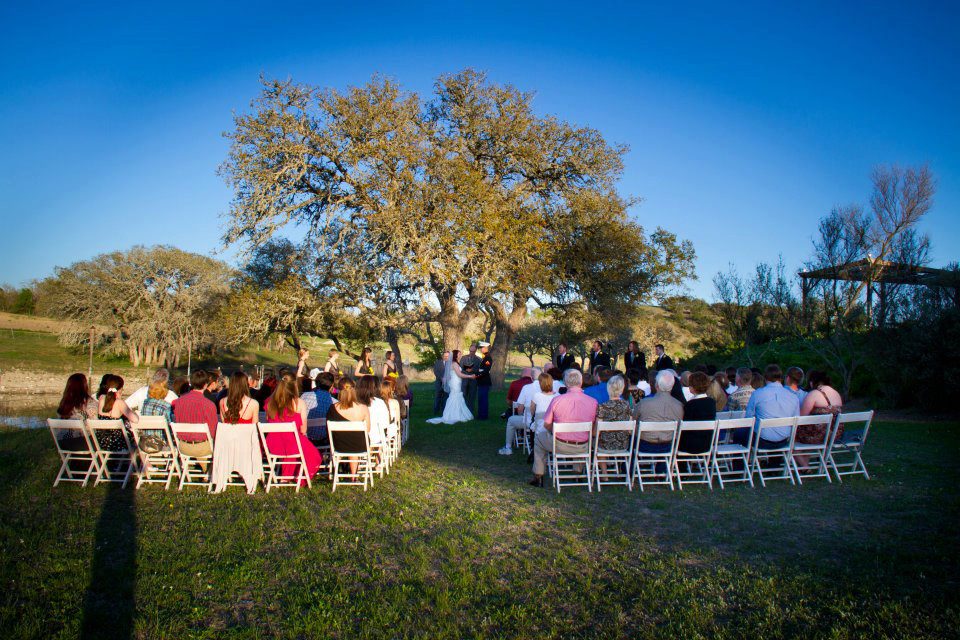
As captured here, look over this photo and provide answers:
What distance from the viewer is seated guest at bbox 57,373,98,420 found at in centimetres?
718

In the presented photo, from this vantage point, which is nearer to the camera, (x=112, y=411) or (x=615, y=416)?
(x=615, y=416)

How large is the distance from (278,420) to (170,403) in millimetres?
1680

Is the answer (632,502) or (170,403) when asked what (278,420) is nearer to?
(170,403)

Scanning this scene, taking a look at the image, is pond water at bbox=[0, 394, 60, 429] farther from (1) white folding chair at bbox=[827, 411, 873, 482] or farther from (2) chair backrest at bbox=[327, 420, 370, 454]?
(1) white folding chair at bbox=[827, 411, 873, 482]

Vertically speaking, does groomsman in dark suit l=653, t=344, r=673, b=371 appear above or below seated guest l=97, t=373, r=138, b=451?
above

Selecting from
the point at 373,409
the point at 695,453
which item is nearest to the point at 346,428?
Result: the point at 373,409

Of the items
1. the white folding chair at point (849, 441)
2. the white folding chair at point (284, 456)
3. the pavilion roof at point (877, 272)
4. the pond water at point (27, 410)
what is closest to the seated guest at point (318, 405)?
the white folding chair at point (284, 456)

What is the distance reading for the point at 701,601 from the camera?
3764 millimetres

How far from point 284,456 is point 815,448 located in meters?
6.71

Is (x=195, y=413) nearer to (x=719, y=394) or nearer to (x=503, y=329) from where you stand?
(x=719, y=394)

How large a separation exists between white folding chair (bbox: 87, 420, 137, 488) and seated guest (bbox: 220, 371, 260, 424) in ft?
4.02

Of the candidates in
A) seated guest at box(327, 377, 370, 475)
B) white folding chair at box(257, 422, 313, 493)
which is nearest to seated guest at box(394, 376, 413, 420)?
seated guest at box(327, 377, 370, 475)

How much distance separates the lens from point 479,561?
14.8 feet

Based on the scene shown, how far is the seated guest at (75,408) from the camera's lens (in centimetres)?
709
